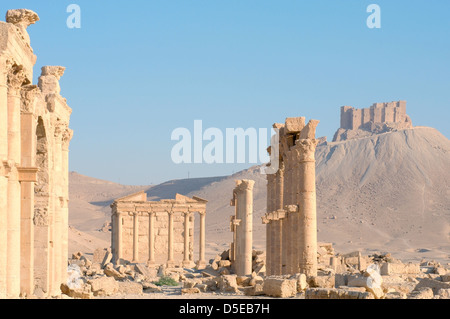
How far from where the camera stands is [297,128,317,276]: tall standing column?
2445 centimetres

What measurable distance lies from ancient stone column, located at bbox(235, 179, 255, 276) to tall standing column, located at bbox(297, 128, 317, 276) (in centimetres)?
1089

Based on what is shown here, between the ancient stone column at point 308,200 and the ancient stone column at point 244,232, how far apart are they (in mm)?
10892

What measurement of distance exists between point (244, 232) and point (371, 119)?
4881 inches

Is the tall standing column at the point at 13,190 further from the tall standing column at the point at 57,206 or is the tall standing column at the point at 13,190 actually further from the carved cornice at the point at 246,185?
the carved cornice at the point at 246,185

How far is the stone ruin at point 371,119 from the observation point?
152500mm

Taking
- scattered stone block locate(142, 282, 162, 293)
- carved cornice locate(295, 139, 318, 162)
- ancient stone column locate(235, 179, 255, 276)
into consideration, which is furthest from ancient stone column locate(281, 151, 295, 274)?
ancient stone column locate(235, 179, 255, 276)

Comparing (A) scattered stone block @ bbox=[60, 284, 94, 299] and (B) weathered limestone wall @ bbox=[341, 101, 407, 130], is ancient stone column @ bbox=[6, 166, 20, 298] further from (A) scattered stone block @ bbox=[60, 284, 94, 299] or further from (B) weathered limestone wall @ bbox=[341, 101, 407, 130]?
(B) weathered limestone wall @ bbox=[341, 101, 407, 130]

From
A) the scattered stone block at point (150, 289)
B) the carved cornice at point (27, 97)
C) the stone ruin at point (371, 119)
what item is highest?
the stone ruin at point (371, 119)

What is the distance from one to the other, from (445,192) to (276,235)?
84578mm

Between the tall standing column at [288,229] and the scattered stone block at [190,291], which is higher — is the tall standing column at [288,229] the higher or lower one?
the higher one

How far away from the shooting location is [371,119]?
156 meters

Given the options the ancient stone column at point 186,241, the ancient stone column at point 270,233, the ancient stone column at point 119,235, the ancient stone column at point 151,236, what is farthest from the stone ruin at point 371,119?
Result: the ancient stone column at point 270,233

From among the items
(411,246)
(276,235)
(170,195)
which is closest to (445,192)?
(411,246)
